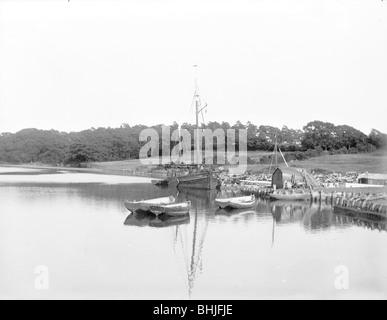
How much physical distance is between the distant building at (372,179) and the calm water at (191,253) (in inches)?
213

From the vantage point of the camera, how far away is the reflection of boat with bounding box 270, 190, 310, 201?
2436 centimetres

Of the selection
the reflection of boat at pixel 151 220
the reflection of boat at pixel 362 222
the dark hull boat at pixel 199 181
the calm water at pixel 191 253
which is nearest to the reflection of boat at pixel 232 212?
the calm water at pixel 191 253

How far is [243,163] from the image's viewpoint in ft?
137

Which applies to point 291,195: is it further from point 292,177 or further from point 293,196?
point 292,177

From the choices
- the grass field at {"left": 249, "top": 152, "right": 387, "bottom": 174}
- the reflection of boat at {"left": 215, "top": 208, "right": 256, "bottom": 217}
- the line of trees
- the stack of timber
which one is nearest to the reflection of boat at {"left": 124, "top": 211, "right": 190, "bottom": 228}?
the reflection of boat at {"left": 215, "top": 208, "right": 256, "bottom": 217}

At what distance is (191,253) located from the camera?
13.3m

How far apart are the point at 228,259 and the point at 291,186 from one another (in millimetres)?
14853

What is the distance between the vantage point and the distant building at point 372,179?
2578 cm

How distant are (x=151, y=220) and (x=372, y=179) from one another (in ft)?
43.7

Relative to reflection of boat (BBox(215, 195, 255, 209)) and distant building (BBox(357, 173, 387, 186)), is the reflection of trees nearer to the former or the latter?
reflection of boat (BBox(215, 195, 255, 209))

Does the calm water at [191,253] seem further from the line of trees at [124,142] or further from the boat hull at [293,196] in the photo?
the line of trees at [124,142]

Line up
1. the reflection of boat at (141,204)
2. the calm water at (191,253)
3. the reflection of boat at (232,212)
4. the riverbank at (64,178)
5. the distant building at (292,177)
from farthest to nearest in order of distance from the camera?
the riverbank at (64,178) → the distant building at (292,177) → the reflection of boat at (232,212) → the reflection of boat at (141,204) → the calm water at (191,253)

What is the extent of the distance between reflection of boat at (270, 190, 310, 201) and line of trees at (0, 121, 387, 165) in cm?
473
